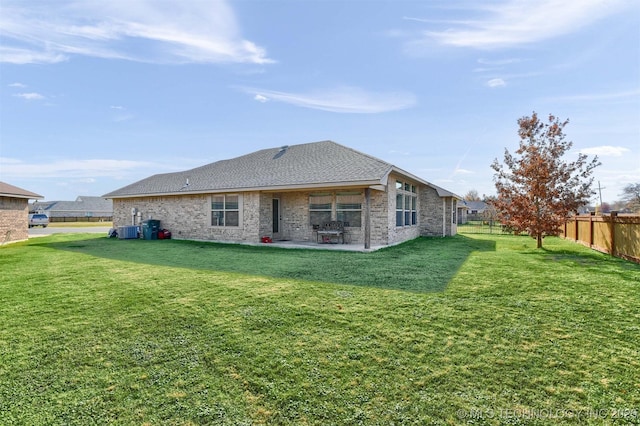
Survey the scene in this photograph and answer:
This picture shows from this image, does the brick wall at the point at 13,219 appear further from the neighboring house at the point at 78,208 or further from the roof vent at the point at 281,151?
the neighboring house at the point at 78,208

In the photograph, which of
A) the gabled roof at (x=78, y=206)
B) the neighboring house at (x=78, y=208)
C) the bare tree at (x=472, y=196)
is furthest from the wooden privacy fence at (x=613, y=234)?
the gabled roof at (x=78, y=206)

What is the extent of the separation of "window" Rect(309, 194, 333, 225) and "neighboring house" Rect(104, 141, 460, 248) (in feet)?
0.06

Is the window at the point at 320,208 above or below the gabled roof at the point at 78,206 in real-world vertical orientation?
below

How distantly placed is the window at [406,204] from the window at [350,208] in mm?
2370

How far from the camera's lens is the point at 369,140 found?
2205 centimetres

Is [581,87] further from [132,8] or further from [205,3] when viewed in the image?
[132,8]

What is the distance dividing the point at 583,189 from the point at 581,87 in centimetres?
429

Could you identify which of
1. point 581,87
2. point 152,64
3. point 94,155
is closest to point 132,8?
point 152,64

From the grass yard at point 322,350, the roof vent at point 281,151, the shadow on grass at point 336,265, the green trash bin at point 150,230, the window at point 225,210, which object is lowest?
the grass yard at point 322,350

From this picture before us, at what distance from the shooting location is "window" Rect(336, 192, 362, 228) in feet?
42.9

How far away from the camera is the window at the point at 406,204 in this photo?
14.7 m

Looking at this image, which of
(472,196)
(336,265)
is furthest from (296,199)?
(472,196)

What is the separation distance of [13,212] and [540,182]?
2670 cm

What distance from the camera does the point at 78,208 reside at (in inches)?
2500
